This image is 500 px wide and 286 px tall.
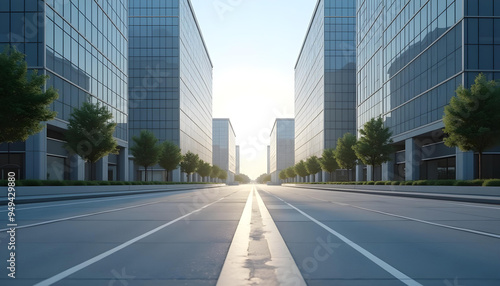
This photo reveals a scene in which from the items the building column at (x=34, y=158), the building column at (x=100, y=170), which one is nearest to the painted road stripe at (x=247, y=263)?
the building column at (x=34, y=158)

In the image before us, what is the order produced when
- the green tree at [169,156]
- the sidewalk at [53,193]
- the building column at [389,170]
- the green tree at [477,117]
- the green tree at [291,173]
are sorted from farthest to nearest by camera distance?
the green tree at [291,173] → the green tree at [169,156] → the building column at [389,170] → the green tree at [477,117] → the sidewalk at [53,193]

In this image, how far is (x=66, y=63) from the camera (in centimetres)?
3834

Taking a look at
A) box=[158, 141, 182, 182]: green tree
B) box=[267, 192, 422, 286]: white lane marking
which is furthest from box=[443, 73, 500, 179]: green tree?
box=[158, 141, 182, 182]: green tree

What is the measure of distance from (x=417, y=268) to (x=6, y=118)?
860 inches

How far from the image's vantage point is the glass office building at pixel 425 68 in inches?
1442

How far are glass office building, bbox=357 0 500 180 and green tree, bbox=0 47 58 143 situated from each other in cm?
3212

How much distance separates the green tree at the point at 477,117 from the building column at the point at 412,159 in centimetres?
1910

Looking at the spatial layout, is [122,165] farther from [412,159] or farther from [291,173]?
[291,173]

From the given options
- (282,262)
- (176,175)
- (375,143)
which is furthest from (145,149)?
(282,262)

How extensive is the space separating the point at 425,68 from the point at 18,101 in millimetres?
38838

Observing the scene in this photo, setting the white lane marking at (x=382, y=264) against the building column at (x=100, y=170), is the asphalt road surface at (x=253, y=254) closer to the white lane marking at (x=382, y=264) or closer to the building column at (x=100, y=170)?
the white lane marking at (x=382, y=264)

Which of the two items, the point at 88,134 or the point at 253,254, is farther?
the point at 88,134

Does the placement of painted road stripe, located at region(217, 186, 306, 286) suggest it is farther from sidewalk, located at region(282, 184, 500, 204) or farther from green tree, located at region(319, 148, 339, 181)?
green tree, located at region(319, 148, 339, 181)

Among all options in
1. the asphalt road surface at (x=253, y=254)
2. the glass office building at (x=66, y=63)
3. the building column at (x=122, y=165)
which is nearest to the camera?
the asphalt road surface at (x=253, y=254)
